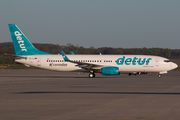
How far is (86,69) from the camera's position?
44906mm

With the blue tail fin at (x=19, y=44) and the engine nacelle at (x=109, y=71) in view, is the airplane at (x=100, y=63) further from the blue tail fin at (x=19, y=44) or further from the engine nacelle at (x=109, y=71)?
the blue tail fin at (x=19, y=44)

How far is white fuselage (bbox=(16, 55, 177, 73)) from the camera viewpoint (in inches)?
1778

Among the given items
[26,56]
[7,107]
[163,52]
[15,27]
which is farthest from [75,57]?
[163,52]

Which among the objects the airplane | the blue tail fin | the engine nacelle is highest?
the blue tail fin

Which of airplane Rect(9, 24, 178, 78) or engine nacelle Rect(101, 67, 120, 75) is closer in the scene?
engine nacelle Rect(101, 67, 120, 75)

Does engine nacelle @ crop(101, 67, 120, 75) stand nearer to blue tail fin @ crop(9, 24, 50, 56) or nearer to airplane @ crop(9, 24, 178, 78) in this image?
airplane @ crop(9, 24, 178, 78)

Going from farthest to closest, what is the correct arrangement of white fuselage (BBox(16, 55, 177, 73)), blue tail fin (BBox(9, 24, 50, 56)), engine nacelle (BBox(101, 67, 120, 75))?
blue tail fin (BBox(9, 24, 50, 56))
white fuselage (BBox(16, 55, 177, 73))
engine nacelle (BBox(101, 67, 120, 75))

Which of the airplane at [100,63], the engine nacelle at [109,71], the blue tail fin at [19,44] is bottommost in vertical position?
the engine nacelle at [109,71]

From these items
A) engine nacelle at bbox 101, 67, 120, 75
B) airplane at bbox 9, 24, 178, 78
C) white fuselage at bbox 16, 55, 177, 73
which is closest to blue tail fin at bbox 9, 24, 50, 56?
airplane at bbox 9, 24, 178, 78

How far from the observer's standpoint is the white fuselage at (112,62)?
45156mm

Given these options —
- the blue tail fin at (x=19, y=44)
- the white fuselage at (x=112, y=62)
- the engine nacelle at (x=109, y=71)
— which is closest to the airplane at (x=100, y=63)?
the white fuselage at (x=112, y=62)

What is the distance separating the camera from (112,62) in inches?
1781

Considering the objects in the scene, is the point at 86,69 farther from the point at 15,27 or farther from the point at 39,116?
the point at 39,116

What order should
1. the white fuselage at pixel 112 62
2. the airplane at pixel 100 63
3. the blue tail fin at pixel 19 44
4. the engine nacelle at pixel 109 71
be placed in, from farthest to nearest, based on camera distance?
the blue tail fin at pixel 19 44, the white fuselage at pixel 112 62, the airplane at pixel 100 63, the engine nacelle at pixel 109 71
